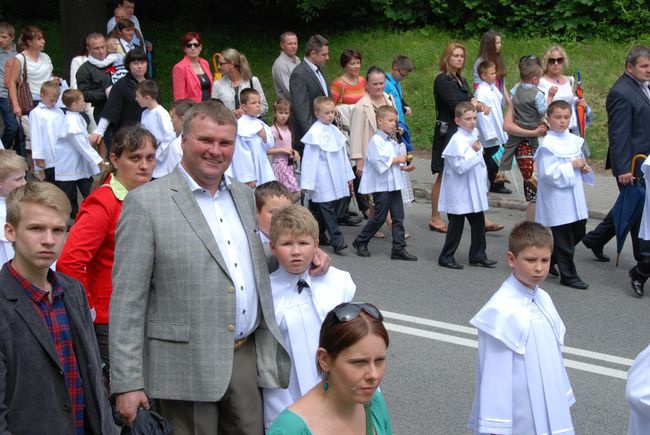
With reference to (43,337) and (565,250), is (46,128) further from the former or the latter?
(43,337)

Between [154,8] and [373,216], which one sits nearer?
[373,216]

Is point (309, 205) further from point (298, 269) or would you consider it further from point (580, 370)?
point (298, 269)

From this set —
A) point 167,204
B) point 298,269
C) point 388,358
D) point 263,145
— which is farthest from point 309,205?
point 167,204

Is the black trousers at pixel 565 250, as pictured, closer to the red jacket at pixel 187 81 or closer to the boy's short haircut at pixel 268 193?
the boy's short haircut at pixel 268 193

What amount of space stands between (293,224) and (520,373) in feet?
4.46

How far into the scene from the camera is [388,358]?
761cm

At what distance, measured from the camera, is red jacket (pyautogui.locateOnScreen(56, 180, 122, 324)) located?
5.15 m

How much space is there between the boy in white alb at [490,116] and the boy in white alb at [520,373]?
7221 mm

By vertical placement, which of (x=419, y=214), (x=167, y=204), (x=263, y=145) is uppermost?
(x=167, y=204)

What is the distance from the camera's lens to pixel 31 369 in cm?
397

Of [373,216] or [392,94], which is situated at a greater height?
[392,94]

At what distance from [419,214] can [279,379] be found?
826 centimetres

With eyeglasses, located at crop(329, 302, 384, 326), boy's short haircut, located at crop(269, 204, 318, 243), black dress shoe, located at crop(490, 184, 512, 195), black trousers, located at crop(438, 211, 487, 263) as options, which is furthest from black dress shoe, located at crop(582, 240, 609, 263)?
eyeglasses, located at crop(329, 302, 384, 326)

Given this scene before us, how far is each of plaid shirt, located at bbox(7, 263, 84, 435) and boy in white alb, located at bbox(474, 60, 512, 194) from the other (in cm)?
868
